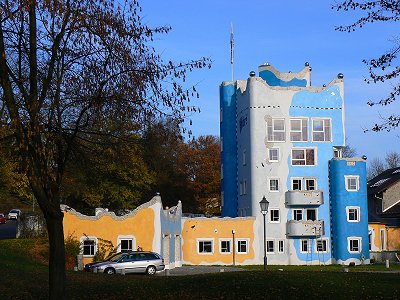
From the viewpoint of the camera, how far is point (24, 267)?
100 ft

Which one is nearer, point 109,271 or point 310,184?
point 109,271

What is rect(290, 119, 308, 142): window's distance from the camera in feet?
180

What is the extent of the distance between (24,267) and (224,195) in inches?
1241

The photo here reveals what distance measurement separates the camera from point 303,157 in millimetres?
55094

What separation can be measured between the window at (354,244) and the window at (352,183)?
4050 millimetres

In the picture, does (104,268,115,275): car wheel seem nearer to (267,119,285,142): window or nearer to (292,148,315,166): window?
(267,119,285,142): window

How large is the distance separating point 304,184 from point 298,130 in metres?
4.53

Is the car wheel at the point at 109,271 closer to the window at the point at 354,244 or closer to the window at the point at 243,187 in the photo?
the window at the point at 243,187

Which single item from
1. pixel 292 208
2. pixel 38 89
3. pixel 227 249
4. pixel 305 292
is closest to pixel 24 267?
pixel 305 292

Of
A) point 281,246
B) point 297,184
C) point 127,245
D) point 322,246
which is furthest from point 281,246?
point 127,245

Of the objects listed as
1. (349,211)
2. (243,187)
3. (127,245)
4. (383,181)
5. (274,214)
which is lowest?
(127,245)

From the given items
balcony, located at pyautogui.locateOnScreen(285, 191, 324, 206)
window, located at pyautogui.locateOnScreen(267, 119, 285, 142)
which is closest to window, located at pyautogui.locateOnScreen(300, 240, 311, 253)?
balcony, located at pyautogui.locateOnScreen(285, 191, 324, 206)

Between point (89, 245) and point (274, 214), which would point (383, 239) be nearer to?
point (274, 214)

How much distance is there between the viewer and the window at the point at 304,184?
54969 mm
